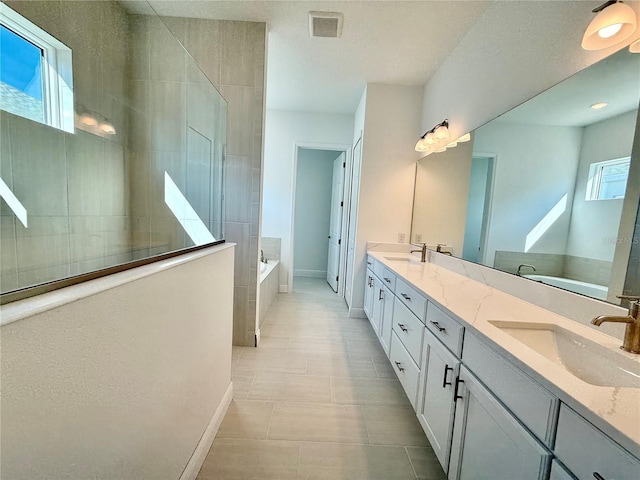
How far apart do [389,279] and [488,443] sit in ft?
4.47

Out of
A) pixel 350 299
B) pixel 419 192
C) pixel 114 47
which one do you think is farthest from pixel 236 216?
pixel 419 192

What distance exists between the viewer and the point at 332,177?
527 cm

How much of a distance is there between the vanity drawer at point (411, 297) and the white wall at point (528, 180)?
56 cm

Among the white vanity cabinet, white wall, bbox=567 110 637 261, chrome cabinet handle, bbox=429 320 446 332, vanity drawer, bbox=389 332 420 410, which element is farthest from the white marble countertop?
the white vanity cabinet

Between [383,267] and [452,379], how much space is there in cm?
131

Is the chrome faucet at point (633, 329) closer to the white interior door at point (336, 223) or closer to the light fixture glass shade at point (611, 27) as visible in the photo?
the light fixture glass shade at point (611, 27)

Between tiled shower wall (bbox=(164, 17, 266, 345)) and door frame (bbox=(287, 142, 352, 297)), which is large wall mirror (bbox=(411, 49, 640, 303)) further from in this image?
door frame (bbox=(287, 142, 352, 297))

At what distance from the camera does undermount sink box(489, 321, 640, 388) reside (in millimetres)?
779

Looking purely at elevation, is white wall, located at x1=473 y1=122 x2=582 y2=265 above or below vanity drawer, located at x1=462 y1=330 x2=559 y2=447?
above

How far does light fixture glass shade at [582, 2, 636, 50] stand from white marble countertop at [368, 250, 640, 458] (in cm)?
112

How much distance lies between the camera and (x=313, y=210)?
540 centimetres

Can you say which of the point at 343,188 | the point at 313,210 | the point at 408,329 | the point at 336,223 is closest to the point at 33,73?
the point at 408,329

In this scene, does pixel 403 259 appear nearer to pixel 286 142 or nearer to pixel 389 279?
pixel 389 279

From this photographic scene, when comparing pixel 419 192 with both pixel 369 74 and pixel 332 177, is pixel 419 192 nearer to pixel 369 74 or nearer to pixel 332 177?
pixel 369 74
